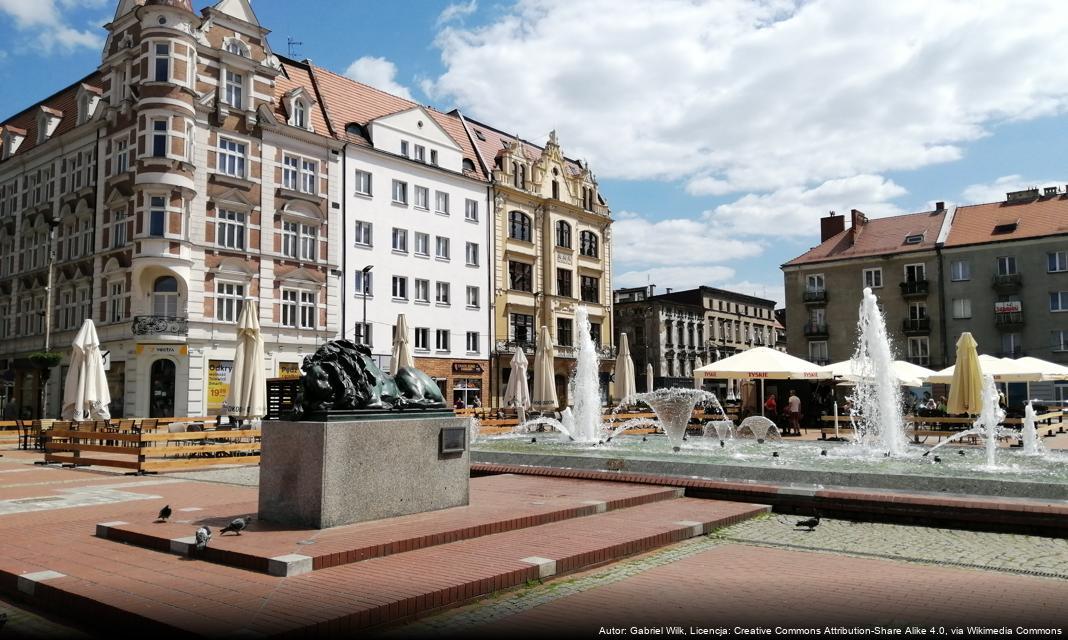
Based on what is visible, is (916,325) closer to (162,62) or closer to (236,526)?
(162,62)

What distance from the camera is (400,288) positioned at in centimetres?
4091

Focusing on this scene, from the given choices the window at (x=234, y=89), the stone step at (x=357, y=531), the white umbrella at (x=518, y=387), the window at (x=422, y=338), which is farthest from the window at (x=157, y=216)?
the stone step at (x=357, y=531)

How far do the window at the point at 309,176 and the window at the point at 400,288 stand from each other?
612cm

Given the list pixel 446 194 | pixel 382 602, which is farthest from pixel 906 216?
pixel 382 602

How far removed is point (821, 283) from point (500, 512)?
5084 centimetres

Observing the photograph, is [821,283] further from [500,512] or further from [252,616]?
[252,616]

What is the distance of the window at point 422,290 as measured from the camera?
41.7m

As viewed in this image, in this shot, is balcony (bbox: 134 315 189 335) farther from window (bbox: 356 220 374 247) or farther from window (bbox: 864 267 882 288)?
window (bbox: 864 267 882 288)

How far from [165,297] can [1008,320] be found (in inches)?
1854

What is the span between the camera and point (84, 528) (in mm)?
9195

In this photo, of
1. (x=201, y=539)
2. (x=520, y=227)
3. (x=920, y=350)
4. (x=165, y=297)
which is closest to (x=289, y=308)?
(x=165, y=297)

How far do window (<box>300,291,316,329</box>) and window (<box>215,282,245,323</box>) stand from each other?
3024 millimetres

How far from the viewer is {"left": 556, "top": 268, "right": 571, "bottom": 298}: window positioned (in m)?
50.4

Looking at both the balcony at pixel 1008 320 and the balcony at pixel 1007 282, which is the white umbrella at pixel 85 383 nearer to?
the balcony at pixel 1007 282
